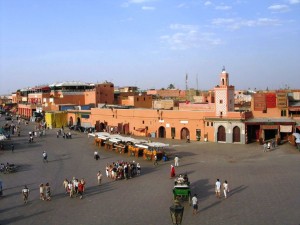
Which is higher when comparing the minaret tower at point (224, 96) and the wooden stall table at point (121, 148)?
the minaret tower at point (224, 96)

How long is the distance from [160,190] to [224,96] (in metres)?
18.1

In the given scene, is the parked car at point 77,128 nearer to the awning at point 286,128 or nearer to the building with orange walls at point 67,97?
the building with orange walls at point 67,97

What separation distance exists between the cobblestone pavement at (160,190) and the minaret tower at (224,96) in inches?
196

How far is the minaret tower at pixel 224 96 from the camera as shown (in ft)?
111

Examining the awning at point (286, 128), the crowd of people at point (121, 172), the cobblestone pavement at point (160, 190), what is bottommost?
the cobblestone pavement at point (160, 190)

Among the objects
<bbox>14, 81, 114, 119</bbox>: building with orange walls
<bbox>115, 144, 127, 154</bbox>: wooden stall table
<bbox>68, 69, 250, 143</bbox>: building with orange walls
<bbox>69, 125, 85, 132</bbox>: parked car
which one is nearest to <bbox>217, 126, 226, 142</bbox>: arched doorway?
<bbox>68, 69, 250, 143</bbox>: building with orange walls

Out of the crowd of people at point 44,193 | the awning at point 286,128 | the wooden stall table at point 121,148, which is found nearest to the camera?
the crowd of people at point 44,193

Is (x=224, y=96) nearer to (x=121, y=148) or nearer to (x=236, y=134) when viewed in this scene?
(x=236, y=134)

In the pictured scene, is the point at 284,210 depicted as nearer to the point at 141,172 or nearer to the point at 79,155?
the point at 141,172

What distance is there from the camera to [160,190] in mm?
17797

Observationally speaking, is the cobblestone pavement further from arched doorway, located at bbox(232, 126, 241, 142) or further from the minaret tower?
the minaret tower

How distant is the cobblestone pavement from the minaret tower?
16.3 ft

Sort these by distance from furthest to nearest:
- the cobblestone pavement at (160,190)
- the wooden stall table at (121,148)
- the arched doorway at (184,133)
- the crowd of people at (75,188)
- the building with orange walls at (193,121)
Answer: the arched doorway at (184,133) → the building with orange walls at (193,121) → the wooden stall table at (121,148) → the crowd of people at (75,188) → the cobblestone pavement at (160,190)

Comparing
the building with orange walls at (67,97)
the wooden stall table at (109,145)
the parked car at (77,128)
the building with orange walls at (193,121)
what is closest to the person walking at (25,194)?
the wooden stall table at (109,145)
